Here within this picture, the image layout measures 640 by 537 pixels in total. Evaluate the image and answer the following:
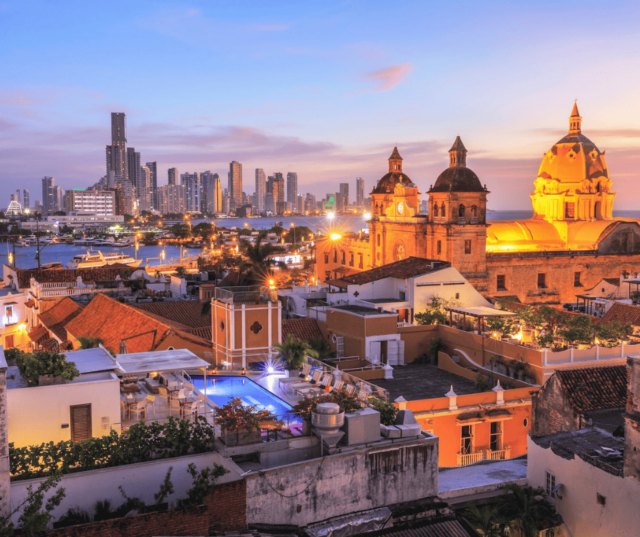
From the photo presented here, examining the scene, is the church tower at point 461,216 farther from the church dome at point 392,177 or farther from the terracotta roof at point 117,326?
the terracotta roof at point 117,326

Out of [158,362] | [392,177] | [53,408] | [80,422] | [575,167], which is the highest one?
[575,167]

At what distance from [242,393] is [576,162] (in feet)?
173

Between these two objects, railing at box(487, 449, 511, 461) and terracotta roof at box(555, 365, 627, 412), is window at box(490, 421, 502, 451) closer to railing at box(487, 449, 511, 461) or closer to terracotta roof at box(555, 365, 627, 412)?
railing at box(487, 449, 511, 461)

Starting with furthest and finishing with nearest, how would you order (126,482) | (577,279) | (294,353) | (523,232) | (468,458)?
1. (523,232)
2. (577,279)
3. (468,458)
4. (294,353)
5. (126,482)

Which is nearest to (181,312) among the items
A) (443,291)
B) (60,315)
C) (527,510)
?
(60,315)

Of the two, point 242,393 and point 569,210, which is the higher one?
point 569,210

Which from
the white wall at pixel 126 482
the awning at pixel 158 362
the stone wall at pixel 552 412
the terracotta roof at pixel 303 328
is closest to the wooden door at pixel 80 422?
the awning at pixel 158 362

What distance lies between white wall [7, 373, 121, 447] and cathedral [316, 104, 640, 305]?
38674mm

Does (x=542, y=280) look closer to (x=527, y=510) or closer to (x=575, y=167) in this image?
(x=575, y=167)

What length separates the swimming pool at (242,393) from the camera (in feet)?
44.1

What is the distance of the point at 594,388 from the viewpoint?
59.3 feet

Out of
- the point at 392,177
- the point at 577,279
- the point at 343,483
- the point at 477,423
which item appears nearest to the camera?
the point at 343,483

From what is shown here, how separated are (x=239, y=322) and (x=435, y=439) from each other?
941 cm

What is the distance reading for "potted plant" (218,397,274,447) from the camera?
10602mm
